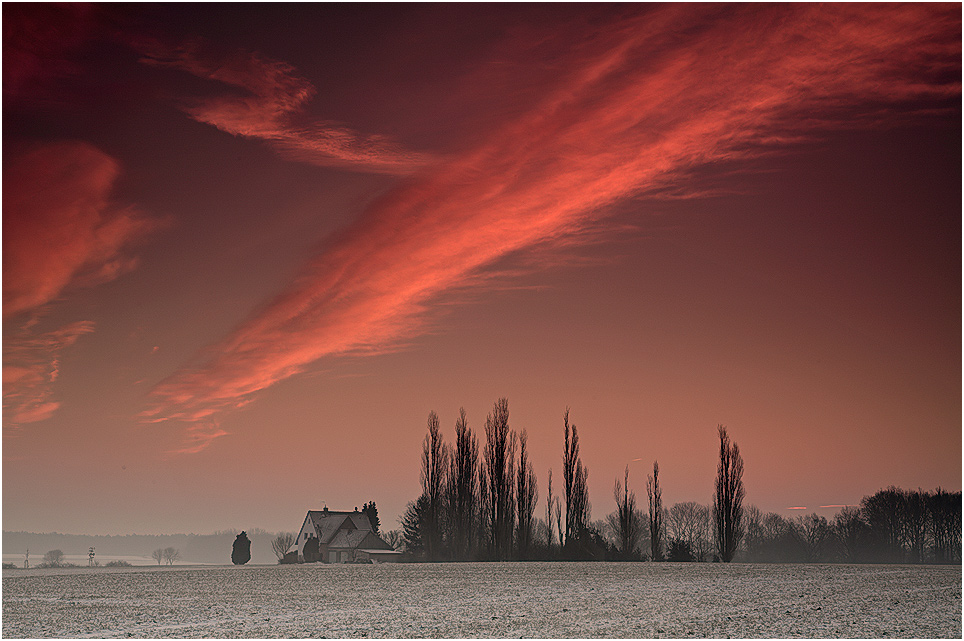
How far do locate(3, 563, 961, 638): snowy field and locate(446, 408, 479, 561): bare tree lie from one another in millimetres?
25089

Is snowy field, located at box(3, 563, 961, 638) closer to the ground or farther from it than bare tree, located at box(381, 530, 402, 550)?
farther from it

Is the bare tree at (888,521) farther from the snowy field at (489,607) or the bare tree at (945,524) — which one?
the snowy field at (489,607)

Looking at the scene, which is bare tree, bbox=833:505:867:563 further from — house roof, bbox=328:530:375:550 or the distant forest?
house roof, bbox=328:530:375:550

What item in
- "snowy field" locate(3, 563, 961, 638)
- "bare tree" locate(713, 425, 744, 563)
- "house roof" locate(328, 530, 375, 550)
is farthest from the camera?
"house roof" locate(328, 530, 375, 550)

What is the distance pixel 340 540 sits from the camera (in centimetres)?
6825

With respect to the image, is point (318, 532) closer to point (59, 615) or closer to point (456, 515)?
point (456, 515)

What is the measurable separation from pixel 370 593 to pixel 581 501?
33.6 metres

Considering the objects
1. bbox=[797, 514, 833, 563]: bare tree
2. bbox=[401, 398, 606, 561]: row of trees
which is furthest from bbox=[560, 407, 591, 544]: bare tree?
bbox=[797, 514, 833, 563]: bare tree

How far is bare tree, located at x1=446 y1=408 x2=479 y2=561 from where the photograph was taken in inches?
2005

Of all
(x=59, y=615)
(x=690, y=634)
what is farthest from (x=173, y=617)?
(x=690, y=634)

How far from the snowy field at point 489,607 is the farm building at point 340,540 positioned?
38813mm

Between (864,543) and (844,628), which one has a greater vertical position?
(844,628)

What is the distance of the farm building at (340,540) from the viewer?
64.0 metres

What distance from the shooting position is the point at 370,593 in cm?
2072
